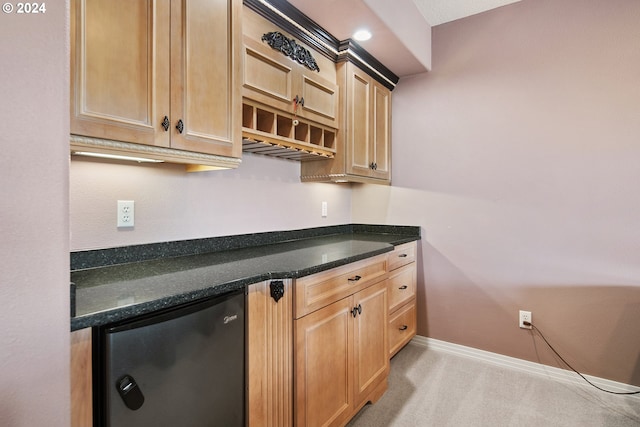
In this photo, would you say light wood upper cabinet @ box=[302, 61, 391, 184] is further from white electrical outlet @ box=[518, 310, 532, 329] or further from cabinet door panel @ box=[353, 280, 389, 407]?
white electrical outlet @ box=[518, 310, 532, 329]

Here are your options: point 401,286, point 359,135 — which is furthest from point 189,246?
point 401,286

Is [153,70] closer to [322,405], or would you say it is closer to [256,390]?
[256,390]

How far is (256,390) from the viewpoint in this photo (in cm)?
128

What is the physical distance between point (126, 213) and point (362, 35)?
1816 millimetres

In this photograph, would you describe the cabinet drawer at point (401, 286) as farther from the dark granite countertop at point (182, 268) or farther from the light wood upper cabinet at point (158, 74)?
the light wood upper cabinet at point (158, 74)

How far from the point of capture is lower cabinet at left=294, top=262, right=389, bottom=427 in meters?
1.45

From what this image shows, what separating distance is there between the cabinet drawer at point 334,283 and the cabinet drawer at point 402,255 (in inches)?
14.1

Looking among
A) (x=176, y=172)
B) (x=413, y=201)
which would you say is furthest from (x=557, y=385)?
(x=176, y=172)

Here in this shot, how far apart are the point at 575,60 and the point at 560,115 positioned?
1.21 ft

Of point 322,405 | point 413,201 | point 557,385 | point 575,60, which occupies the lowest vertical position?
point 557,385

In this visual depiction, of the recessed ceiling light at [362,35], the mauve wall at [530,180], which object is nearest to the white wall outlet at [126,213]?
the recessed ceiling light at [362,35]

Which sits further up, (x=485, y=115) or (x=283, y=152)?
(x=485, y=115)

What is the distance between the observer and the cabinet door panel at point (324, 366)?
1.44 metres

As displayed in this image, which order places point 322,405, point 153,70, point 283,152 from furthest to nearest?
point 283,152
point 322,405
point 153,70
